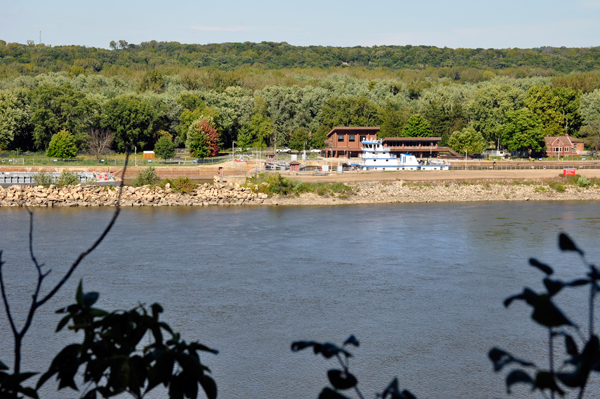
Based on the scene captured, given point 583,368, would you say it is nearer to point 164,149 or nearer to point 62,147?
point 164,149

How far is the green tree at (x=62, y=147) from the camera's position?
50906 mm

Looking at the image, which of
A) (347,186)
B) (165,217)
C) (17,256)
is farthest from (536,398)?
(347,186)

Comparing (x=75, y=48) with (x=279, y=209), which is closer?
(x=279, y=209)

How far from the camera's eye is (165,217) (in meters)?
30.3

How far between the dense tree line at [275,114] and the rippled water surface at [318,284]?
84.9ft

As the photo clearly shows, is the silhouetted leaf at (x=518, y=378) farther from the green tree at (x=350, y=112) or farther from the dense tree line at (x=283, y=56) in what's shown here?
the dense tree line at (x=283, y=56)

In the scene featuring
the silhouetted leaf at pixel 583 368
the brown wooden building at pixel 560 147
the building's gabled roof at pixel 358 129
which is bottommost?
the silhouetted leaf at pixel 583 368

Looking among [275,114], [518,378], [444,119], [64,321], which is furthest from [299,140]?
[518,378]

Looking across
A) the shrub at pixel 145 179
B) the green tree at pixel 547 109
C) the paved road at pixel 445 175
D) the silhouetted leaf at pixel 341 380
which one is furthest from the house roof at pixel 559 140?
the silhouetted leaf at pixel 341 380

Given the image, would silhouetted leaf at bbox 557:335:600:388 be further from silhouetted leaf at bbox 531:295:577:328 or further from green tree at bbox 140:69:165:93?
green tree at bbox 140:69:165:93

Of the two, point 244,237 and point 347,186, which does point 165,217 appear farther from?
point 347,186

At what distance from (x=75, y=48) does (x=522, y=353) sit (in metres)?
135

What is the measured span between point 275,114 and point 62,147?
23395mm

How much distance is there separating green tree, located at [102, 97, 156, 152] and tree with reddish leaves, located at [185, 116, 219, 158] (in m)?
4.73
